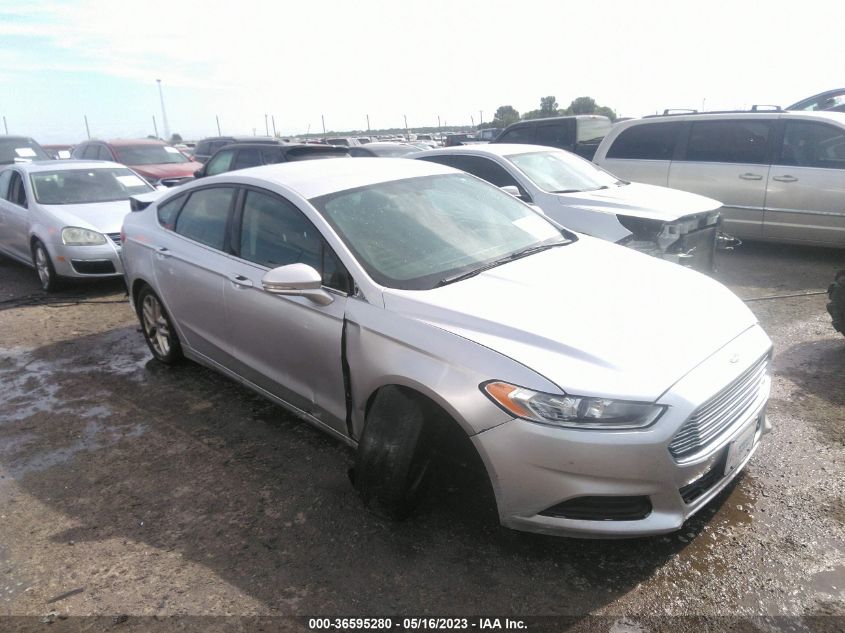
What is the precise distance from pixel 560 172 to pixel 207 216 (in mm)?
4031

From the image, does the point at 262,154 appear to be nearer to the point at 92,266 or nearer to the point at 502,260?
the point at 92,266

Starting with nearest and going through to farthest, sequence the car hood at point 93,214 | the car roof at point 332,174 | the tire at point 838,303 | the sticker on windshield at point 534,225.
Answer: the car roof at point 332,174 → the sticker on windshield at point 534,225 → the tire at point 838,303 → the car hood at point 93,214

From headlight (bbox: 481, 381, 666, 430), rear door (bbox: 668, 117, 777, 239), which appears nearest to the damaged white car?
rear door (bbox: 668, 117, 777, 239)

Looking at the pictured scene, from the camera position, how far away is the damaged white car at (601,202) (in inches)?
223

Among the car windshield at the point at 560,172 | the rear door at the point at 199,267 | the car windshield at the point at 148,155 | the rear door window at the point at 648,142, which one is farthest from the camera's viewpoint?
the car windshield at the point at 148,155

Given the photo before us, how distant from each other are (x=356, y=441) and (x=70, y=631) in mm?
1396

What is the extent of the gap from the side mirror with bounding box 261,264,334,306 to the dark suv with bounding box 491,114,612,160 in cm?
859

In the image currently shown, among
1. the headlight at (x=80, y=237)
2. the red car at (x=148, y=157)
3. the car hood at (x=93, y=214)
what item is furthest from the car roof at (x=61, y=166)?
the red car at (x=148, y=157)

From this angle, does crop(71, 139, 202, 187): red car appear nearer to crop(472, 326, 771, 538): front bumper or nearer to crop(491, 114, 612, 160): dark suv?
crop(491, 114, 612, 160): dark suv

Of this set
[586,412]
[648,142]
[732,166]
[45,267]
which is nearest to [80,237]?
[45,267]

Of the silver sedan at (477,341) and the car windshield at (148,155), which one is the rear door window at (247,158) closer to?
the car windshield at (148,155)

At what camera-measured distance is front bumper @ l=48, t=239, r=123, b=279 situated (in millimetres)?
7129

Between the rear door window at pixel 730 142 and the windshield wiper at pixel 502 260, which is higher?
the rear door window at pixel 730 142

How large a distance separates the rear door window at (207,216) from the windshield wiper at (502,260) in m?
1.68
